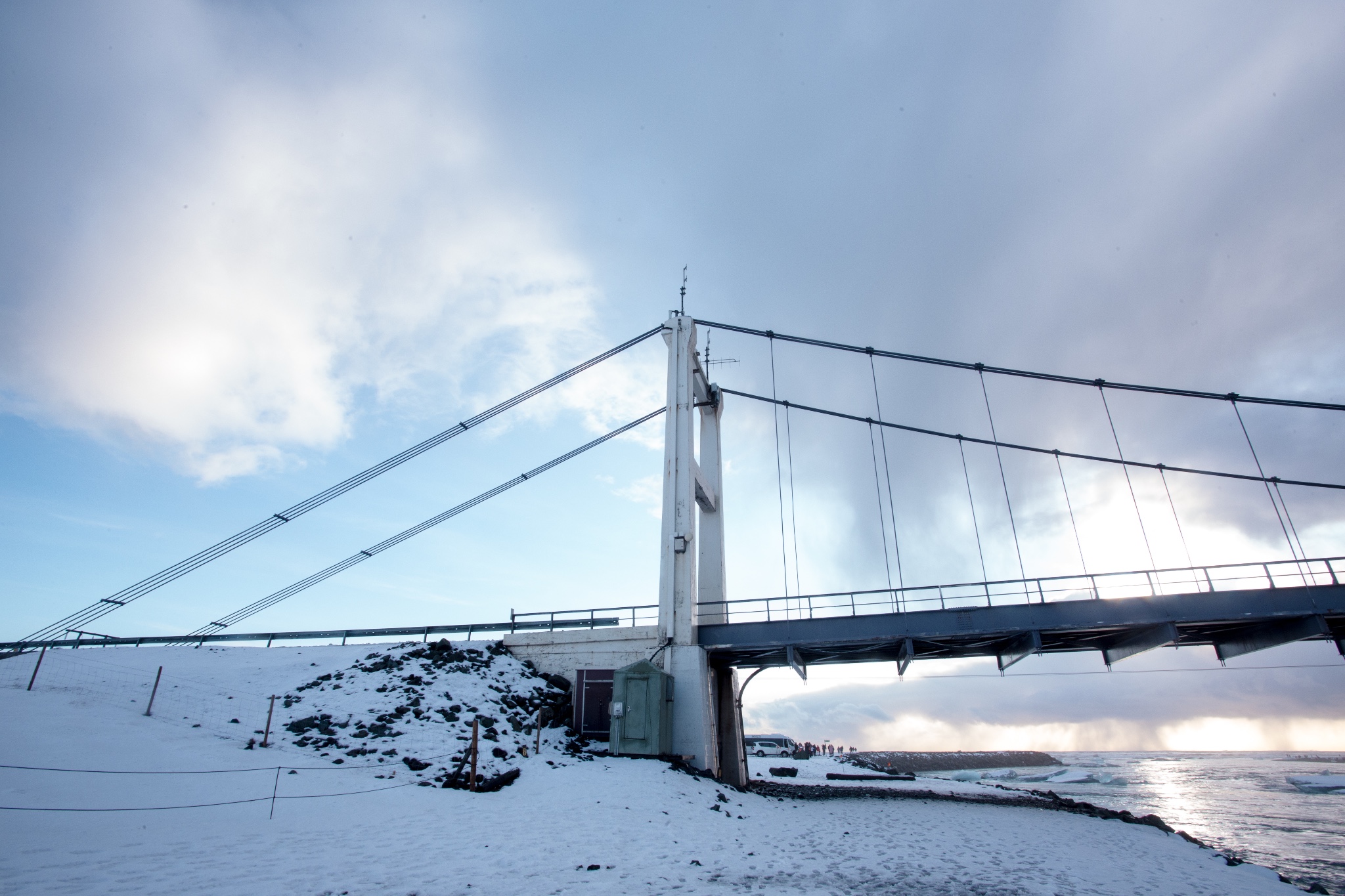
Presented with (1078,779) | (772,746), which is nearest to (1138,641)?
(772,746)

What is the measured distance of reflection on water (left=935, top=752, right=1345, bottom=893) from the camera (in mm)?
18156

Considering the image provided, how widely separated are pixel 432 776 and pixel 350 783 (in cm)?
197

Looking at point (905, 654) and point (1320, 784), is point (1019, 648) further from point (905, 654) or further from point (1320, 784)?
point (1320, 784)

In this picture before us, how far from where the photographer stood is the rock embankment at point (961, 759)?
304 ft

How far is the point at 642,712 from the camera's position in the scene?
22297mm

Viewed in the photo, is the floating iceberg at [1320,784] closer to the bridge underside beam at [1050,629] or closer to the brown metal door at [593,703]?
the bridge underside beam at [1050,629]

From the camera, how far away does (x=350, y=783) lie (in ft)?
50.1

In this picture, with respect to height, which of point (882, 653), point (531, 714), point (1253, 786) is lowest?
point (1253, 786)

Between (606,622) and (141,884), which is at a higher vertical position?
(606,622)

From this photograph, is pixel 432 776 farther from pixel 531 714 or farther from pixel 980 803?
pixel 980 803

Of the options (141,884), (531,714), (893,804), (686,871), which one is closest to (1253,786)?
(893,804)

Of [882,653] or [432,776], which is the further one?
[882,653]

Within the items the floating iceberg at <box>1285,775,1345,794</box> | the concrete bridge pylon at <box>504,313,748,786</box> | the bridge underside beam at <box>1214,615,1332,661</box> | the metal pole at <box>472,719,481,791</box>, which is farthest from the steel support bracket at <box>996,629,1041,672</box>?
the floating iceberg at <box>1285,775,1345,794</box>

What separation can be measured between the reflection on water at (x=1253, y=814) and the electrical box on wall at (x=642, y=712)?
1688cm
